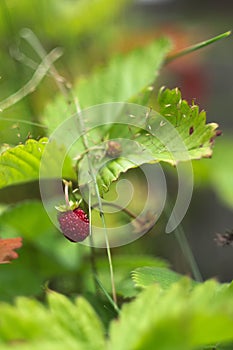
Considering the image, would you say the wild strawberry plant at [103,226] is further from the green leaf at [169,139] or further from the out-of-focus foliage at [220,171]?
the out-of-focus foliage at [220,171]

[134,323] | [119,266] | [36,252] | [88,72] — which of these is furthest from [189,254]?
[88,72]

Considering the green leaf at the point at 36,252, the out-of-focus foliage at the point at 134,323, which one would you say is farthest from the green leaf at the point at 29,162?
the out-of-focus foliage at the point at 134,323

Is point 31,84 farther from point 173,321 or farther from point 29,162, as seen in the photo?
point 173,321

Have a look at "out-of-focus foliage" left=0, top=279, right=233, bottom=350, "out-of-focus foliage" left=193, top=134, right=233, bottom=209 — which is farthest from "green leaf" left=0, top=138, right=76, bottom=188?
"out-of-focus foliage" left=193, top=134, right=233, bottom=209

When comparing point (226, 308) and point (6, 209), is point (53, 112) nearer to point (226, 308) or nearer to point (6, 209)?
point (6, 209)

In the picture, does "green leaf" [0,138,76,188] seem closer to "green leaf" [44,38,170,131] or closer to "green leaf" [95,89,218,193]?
"green leaf" [95,89,218,193]

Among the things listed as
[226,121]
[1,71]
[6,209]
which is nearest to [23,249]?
[6,209]
